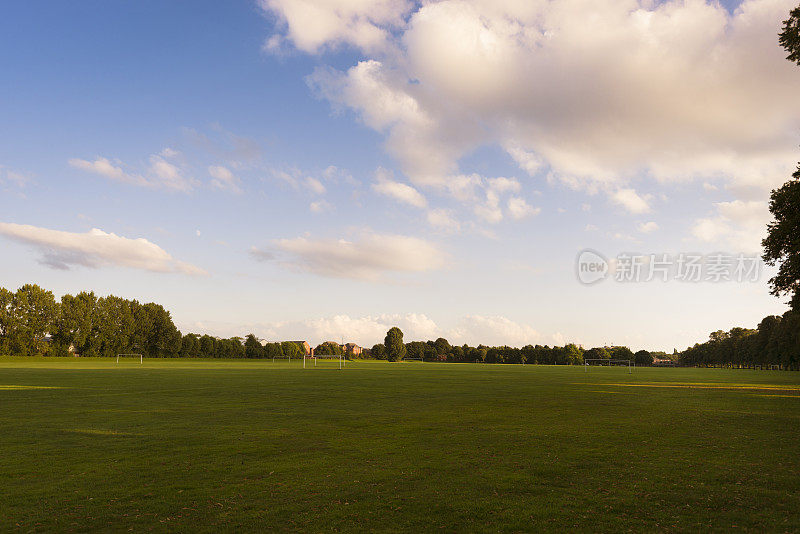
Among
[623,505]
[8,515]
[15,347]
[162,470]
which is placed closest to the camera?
[8,515]

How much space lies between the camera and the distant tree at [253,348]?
6885 inches

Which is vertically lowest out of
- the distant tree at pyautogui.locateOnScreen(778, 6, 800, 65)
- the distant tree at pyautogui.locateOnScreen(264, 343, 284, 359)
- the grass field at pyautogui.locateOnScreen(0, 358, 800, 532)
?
the distant tree at pyautogui.locateOnScreen(264, 343, 284, 359)

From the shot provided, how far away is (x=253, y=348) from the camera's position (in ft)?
575

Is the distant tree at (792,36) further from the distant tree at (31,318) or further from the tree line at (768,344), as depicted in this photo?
the distant tree at (31,318)

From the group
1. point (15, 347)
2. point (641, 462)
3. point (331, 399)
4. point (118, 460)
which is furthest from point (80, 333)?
point (641, 462)

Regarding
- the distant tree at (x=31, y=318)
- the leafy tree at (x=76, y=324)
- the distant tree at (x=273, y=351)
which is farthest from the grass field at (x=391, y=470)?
the distant tree at (x=273, y=351)

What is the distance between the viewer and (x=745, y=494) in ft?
32.4

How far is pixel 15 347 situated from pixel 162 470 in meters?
142

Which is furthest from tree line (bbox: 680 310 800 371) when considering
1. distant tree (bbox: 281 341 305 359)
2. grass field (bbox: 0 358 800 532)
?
distant tree (bbox: 281 341 305 359)

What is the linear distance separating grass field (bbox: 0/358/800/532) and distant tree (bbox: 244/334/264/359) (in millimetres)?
159593

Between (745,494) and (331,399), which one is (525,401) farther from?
(745,494)

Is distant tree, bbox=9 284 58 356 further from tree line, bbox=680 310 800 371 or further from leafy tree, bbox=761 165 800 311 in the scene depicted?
tree line, bbox=680 310 800 371

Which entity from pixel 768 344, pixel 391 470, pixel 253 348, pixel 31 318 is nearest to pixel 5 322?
pixel 31 318

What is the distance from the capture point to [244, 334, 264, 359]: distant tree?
175m
